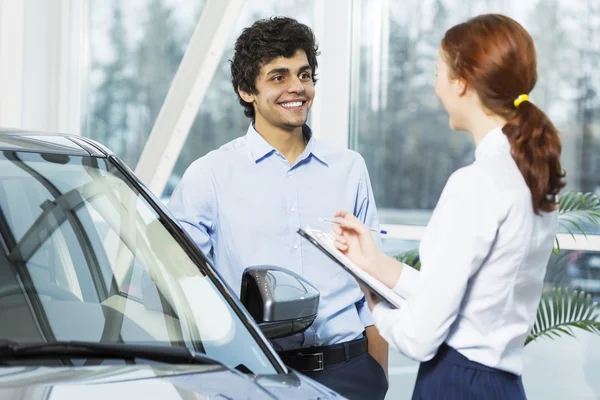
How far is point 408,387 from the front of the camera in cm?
491

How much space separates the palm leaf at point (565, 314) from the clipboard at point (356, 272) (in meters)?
2.67

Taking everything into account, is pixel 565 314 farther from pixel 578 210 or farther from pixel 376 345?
pixel 376 345

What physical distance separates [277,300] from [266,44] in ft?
3.33

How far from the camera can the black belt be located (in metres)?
2.42

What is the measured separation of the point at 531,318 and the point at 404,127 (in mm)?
3303

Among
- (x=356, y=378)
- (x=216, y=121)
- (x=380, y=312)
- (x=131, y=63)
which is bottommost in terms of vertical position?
(x=356, y=378)

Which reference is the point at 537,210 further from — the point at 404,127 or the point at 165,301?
the point at 404,127

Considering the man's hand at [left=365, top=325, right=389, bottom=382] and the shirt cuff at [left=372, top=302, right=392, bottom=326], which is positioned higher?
the shirt cuff at [left=372, top=302, right=392, bottom=326]

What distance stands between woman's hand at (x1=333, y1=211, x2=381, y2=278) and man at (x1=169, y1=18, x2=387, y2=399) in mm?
680

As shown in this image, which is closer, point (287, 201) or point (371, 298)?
point (371, 298)

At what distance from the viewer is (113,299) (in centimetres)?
181

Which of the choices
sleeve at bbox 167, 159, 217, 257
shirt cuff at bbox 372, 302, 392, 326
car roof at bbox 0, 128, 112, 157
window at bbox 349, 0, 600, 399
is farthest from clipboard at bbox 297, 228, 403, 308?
window at bbox 349, 0, 600, 399

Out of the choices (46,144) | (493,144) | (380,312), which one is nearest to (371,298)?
(380,312)

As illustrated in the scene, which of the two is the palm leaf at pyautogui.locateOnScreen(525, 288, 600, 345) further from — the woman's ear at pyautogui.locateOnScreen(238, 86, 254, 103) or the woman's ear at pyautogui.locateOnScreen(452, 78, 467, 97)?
the woman's ear at pyautogui.locateOnScreen(452, 78, 467, 97)
